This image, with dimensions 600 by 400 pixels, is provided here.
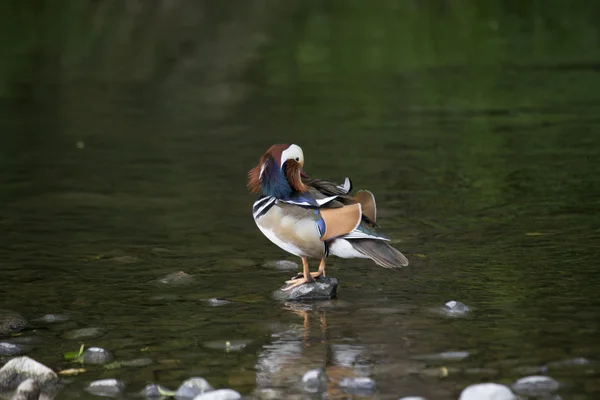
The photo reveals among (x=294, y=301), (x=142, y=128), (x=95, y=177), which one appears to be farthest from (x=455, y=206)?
(x=142, y=128)

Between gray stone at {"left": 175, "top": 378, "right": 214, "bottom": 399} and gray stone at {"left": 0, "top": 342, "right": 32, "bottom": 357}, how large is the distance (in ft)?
3.66

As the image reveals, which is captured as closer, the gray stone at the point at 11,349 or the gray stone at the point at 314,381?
the gray stone at the point at 314,381

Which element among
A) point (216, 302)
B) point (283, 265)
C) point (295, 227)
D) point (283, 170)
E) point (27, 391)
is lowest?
point (27, 391)

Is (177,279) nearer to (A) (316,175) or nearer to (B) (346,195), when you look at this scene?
(B) (346,195)

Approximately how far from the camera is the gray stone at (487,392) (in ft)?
15.5

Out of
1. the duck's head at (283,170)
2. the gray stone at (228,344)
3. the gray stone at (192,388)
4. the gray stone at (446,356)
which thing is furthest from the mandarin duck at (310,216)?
the gray stone at (192,388)

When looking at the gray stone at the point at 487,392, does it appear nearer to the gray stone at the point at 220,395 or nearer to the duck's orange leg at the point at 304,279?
the gray stone at the point at 220,395

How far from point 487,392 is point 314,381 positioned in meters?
0.78

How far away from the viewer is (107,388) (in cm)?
523

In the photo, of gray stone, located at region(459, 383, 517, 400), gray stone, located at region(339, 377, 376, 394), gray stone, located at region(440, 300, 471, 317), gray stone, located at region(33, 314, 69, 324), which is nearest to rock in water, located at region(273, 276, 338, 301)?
gray stone, located at region(440, 300, 471, 317)

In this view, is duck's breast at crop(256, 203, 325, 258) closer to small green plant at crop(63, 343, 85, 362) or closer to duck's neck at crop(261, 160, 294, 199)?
duck's neck at crop(261, 160, 294, 199)

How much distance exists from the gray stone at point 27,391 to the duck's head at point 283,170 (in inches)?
73.8

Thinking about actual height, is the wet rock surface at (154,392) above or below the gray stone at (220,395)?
below

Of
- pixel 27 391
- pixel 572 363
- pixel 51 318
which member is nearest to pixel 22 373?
pixel 27 391
